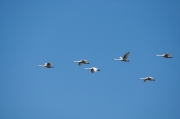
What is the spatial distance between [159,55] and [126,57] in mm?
6579

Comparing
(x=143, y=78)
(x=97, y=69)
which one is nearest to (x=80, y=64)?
(x=97, y=69)

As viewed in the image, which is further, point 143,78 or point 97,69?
point 143,78

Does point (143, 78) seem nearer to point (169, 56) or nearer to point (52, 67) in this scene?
point (169, 56)

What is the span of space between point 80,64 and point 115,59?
295 inches

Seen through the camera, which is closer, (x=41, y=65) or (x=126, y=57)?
(x=126, y=57)

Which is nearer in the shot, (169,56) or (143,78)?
(169,56)

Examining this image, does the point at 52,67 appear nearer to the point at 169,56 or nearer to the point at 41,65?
the point at 41,65

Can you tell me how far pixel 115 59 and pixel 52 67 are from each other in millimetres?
12643

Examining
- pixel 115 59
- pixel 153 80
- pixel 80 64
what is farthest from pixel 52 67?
pixel 153 80

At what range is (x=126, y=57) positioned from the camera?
316 feet

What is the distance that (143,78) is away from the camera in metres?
103

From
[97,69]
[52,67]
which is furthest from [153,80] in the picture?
[52,67]

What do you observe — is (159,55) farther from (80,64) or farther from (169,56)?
(80,64)

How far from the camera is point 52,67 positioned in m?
97.5
